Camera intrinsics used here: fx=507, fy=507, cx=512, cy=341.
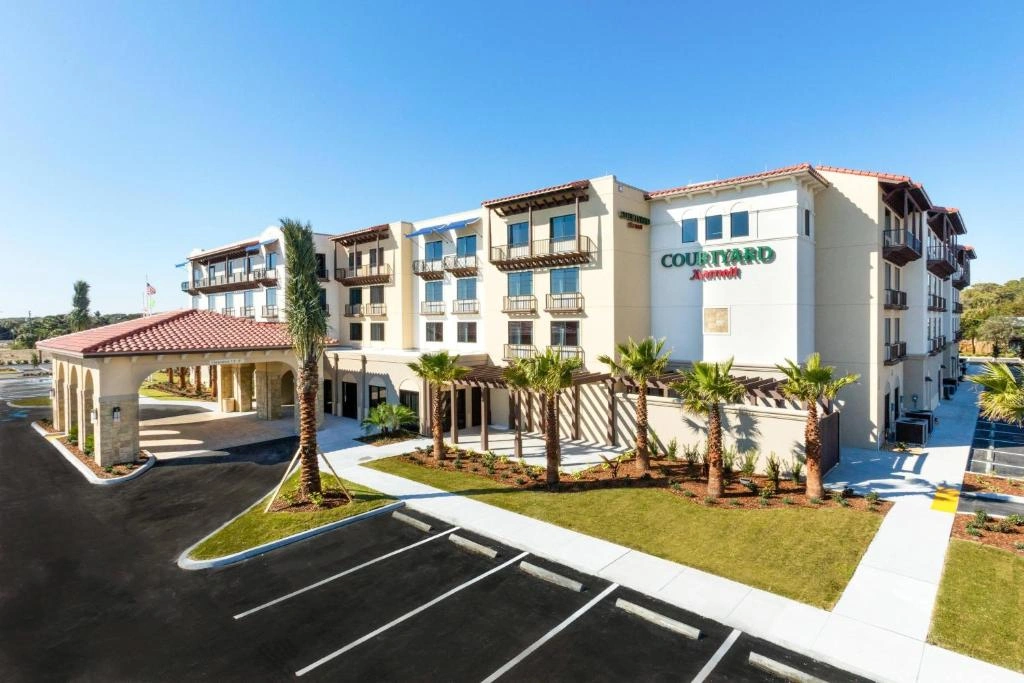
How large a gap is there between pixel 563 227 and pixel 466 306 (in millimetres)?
9340

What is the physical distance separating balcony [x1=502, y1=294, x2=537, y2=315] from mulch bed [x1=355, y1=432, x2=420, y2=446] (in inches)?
388

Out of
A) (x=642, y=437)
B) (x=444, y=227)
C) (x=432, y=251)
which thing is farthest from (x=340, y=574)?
(x=432, y=251)

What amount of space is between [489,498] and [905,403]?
1196 inches

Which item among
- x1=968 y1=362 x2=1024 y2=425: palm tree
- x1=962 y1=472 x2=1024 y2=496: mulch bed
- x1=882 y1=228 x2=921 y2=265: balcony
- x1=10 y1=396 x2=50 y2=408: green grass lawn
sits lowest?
x1=962 y1=472 x2=1024 y2=496: mulch bed

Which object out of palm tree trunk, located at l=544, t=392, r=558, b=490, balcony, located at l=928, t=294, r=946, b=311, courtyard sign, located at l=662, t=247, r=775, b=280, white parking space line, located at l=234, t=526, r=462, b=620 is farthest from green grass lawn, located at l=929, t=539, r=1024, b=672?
balcony, located at l=928, t=294, r=946, b=311

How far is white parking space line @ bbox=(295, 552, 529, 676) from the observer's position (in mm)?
10703

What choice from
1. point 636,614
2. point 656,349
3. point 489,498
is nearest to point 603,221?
point 656,349

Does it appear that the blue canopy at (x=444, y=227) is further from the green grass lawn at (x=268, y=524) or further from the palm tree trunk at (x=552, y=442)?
the green grass lawn at (x=268, y=524)

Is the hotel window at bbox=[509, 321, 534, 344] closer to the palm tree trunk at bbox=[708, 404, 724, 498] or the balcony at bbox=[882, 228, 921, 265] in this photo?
the palm tree trunk at bbox=[708, 404, 724, 498]

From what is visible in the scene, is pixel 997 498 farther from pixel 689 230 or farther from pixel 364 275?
pixel 364 275

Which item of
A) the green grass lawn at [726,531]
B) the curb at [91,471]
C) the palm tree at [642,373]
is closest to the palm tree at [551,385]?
the green grass lawn at [726,531]

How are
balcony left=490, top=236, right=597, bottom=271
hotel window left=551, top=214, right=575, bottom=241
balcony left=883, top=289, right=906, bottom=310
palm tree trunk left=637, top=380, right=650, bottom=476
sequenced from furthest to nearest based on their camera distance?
1. hotel window left=551, top=214, right=575, bottom=241
2. balcony left=490, top=236, right=597, bottom=271
3. balcony left=883, top=289, right=906, bottom=310
4. palm tree trunk left=637, top=380, right=650, bottom=476

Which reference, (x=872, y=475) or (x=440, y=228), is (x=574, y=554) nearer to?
(x=872, y=475)

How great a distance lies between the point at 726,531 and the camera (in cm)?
1680
